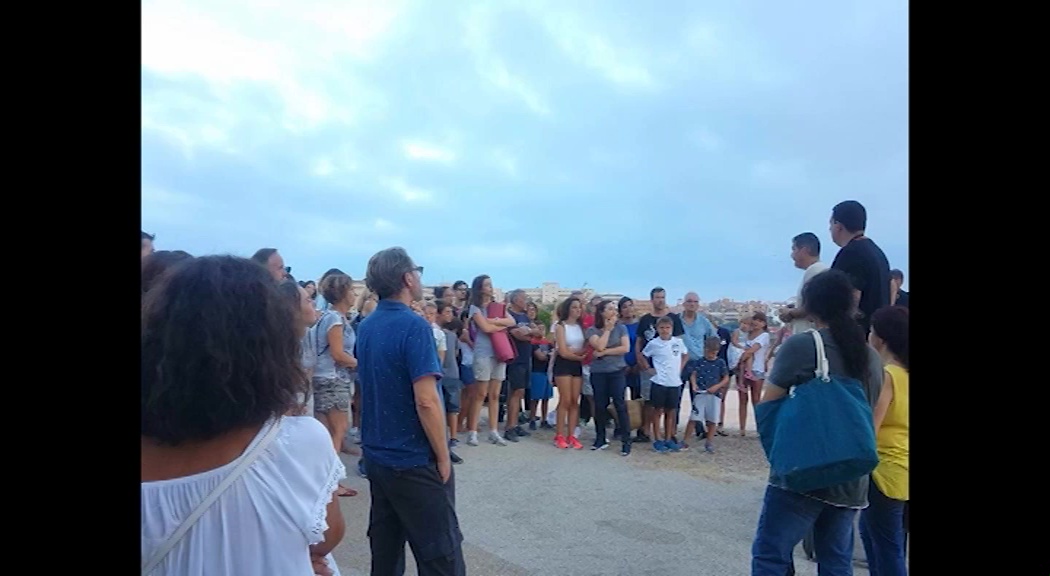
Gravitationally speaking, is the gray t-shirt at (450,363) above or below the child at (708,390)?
above

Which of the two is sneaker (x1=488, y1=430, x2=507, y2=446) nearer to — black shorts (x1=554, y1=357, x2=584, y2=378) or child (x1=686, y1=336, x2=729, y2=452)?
black shorts (x1=554, y1=357, x2=584, y2=378)

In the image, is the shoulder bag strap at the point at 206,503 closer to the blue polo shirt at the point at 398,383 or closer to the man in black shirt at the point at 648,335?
the blue polo shirt at the point at 398,383

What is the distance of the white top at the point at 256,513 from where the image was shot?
3.91 feet

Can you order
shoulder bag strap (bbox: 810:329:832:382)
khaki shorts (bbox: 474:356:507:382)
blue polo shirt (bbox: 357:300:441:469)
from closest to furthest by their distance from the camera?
1. shoulder bag strap (bbox: 810:329:832:382)
2. blue polo shirt (bbox: 357:300:441:469)
3. khaki shorts (bbox: 474:356:507:382)

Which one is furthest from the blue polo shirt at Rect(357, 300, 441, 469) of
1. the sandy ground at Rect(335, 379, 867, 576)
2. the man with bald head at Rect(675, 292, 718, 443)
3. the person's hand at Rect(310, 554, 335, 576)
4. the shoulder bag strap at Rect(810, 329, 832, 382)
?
the man with bald head at Rect(675, 292, 718, 443)

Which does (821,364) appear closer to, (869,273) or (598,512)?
(869,273)

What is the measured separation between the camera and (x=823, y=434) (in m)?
2.50

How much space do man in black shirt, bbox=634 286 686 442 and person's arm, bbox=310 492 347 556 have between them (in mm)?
6330

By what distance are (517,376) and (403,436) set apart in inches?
198

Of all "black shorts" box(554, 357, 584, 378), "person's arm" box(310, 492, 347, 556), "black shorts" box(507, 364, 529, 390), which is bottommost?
"black shorts" box(507, 364, 529, 390)

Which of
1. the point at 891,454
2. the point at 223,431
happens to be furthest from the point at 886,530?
the point at 223,431

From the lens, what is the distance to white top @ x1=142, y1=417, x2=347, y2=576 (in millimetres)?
1192

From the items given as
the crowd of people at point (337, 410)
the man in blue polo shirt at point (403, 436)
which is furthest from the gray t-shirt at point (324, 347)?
the man in blue polo shirt at point (403, 436)
